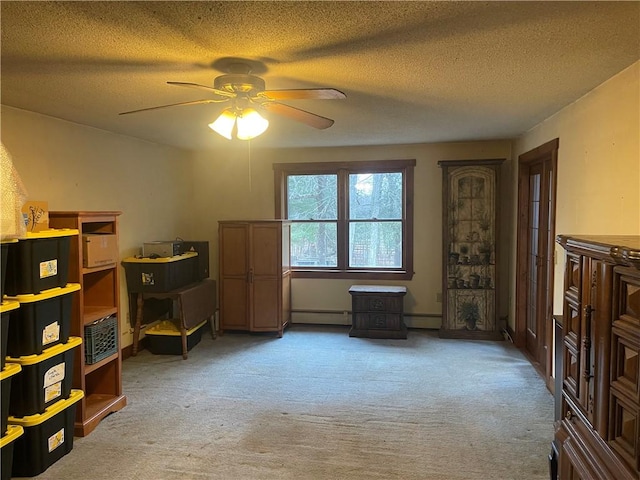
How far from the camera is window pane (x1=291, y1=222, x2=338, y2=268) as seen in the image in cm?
586

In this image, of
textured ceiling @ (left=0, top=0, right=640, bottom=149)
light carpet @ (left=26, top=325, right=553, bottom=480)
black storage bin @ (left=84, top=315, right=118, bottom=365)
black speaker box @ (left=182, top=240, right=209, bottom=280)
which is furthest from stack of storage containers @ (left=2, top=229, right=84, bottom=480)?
black speaker box @ (left=182, top=240, right=209, bottom=280)

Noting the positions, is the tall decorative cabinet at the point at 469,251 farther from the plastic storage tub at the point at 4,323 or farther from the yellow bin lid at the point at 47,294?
the plastic storage tub at the point at 4,323

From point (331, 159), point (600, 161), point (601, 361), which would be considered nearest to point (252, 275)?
point (331, 159)

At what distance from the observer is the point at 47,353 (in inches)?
103

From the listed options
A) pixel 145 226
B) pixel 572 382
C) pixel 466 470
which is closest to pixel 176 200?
pixel 145 226

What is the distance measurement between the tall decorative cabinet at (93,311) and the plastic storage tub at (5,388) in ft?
2.06

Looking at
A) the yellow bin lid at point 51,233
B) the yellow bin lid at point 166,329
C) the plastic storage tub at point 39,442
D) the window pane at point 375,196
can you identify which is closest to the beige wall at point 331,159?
the window pane at point 375,196

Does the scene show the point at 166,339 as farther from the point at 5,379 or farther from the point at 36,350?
the point at 5,379

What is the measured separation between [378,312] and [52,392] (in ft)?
11.4

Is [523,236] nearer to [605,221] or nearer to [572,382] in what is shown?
[605,221]

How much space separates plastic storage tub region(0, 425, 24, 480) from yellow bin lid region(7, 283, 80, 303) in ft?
2.31

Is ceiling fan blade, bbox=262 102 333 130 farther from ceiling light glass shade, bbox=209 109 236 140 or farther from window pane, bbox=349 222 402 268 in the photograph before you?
window pane, bbox=349 222 402 268

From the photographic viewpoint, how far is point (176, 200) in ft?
18.7

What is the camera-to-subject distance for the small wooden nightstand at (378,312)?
522 cm
